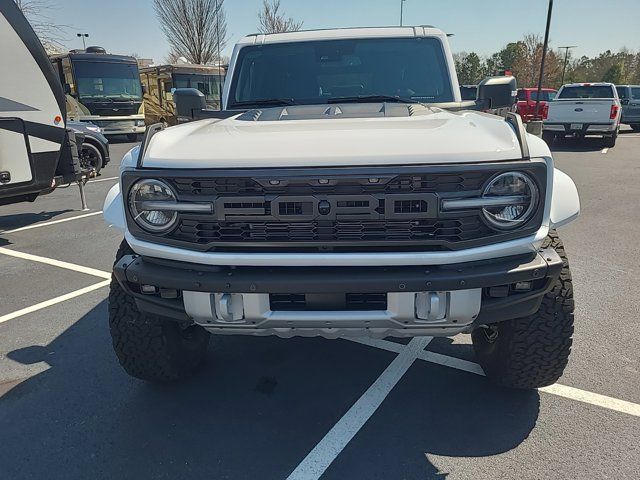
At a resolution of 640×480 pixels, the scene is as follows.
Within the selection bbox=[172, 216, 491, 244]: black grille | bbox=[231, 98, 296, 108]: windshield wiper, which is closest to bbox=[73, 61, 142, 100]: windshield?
bbox=[231, 98, 296, 108]: windshield wiper

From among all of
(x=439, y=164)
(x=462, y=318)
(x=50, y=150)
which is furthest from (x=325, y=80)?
(x=50, y=150)

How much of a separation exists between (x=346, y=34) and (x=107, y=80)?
15293 mm

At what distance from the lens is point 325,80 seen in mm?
3748

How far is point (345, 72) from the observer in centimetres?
375

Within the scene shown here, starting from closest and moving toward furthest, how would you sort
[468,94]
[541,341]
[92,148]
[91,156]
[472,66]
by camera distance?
1. [541,341]
2. [92,148]
3. [91,156]
4. [468,94]
5. [472,66]

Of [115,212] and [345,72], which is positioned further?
[345,72]

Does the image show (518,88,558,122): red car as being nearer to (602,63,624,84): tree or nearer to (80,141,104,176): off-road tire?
(80,141,104,176): off-road tire

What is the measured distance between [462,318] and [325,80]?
232 centimetres

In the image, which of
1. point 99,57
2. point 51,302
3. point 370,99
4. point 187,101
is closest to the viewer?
point 370,99

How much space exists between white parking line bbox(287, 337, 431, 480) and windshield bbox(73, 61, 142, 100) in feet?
53.9

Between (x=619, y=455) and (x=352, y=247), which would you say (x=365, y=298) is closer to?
(x=352, y=247)

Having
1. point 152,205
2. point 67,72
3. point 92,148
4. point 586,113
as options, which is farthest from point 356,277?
point 67,72

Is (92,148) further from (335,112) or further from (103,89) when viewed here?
(103,89)

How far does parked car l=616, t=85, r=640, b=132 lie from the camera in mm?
19828
